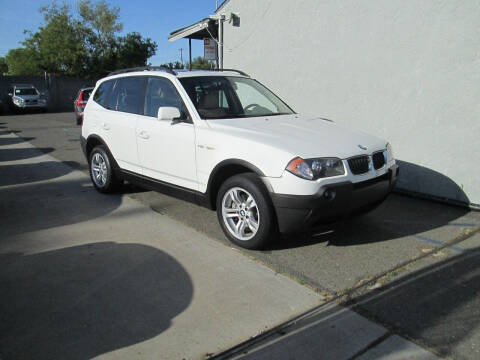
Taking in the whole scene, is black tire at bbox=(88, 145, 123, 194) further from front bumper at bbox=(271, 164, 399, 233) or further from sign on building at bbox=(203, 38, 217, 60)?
sign on building at bbox=(203, 38, 217, 60)

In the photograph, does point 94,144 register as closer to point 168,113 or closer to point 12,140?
point 168,113

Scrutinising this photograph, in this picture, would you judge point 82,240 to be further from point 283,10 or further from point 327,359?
point 283,10

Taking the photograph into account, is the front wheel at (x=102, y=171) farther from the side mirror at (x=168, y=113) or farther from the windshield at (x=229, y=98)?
the windshield at (x=229, y=98)

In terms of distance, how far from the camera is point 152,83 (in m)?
5.08

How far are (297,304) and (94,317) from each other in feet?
4.82

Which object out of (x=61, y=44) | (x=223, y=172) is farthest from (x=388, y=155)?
(x=61, y=44)

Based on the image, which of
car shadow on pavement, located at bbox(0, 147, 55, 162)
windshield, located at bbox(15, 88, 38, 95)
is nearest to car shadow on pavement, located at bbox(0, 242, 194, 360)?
car shadow on pavement, located at bbox(0, 147, 55, 162)

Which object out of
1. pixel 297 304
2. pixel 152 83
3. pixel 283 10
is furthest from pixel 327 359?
pixel 283 10

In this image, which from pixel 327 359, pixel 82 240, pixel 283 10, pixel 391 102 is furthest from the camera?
pixel 283 10

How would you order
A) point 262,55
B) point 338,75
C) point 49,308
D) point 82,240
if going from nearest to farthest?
point 49,308 → point 82,240 → point 338,75 → point 262,55

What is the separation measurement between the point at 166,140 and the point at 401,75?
349 centimetres

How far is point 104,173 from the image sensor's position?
19.5 ft

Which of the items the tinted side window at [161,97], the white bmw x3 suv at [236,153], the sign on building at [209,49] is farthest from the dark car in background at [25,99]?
the tinted side window at [161,97]

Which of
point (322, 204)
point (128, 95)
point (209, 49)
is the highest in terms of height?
point (209, 49)
